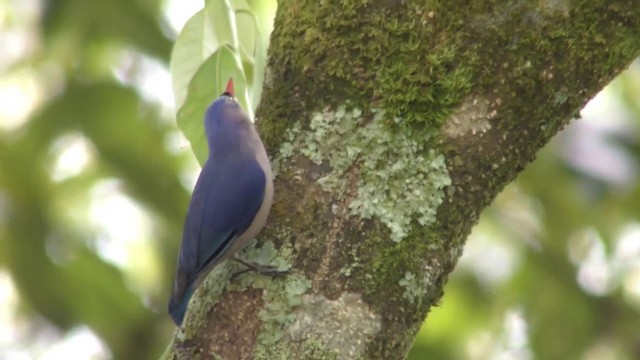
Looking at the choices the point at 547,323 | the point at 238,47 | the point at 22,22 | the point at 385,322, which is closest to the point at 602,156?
the point at 547,323

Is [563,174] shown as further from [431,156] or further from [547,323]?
[431,156]

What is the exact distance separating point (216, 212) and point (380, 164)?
47 centimetres

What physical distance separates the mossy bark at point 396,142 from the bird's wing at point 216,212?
0.27 ft

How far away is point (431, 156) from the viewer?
6.43 feet

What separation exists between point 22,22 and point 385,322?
8.77ft

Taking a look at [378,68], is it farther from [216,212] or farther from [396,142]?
[216,212]

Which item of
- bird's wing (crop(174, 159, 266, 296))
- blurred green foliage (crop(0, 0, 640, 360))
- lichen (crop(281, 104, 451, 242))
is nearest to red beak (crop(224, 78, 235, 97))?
bird's wing (crop(174, 159, 266, 296))

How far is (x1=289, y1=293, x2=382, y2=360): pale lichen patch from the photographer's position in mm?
1831

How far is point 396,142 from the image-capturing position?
197 centimetres

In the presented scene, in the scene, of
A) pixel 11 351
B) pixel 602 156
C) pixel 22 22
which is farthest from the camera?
pixel 11 351

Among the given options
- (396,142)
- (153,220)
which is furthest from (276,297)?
(153,220)

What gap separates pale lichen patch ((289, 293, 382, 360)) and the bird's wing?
0.26 m

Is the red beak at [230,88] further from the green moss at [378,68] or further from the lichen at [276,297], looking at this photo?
the lichen at [276,297]

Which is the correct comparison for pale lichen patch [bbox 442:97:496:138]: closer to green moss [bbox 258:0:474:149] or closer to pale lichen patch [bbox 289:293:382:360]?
green moss [bbox 258:0:474:149]
